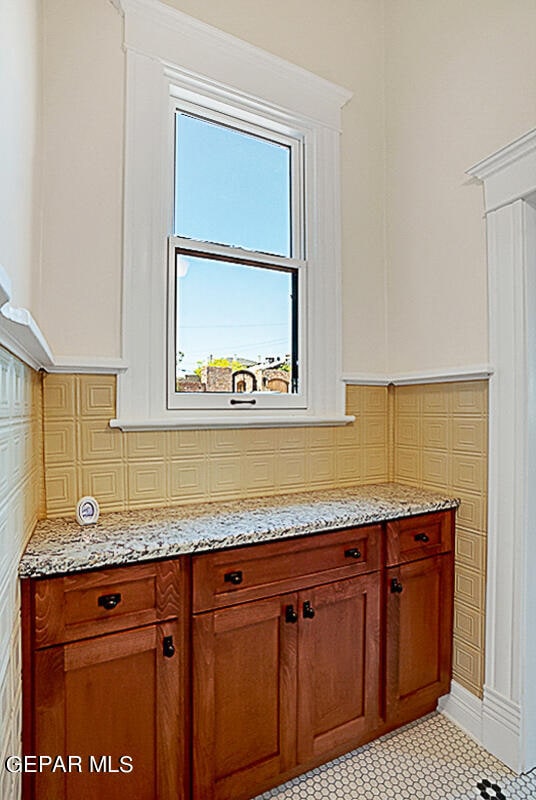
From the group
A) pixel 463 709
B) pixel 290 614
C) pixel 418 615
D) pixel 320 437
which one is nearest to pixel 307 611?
pixel 290 614

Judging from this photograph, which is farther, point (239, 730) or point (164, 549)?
point (239, 730)

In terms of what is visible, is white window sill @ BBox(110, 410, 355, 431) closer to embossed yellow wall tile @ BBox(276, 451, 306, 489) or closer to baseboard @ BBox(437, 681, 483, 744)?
embossed yellow wall tile @ BBox(276, 451, 306, 489)

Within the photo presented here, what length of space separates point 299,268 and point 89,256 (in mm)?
941

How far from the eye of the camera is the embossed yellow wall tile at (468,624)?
72.9 inches

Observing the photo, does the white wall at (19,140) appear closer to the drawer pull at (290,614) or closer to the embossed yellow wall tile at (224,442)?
the embossed yellow wall tile at (224,442)

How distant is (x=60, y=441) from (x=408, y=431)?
1.57 m

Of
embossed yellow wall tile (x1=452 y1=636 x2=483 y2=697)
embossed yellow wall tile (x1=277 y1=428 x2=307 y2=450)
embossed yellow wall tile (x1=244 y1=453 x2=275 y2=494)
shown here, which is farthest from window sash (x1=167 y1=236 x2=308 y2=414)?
embossed yellow wall tile (x1=452 y1=636 x2=483 y2=697)

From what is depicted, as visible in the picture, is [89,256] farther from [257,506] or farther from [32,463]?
[257,506]

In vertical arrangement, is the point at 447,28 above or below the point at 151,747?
above

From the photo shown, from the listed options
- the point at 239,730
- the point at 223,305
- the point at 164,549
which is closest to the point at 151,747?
the point at 239,730

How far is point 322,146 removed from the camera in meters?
2.19

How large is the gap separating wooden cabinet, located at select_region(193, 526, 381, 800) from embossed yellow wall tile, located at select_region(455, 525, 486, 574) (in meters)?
0.45

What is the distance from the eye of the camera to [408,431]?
2.26 m

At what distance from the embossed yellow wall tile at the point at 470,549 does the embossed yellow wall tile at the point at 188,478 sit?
1104mm
